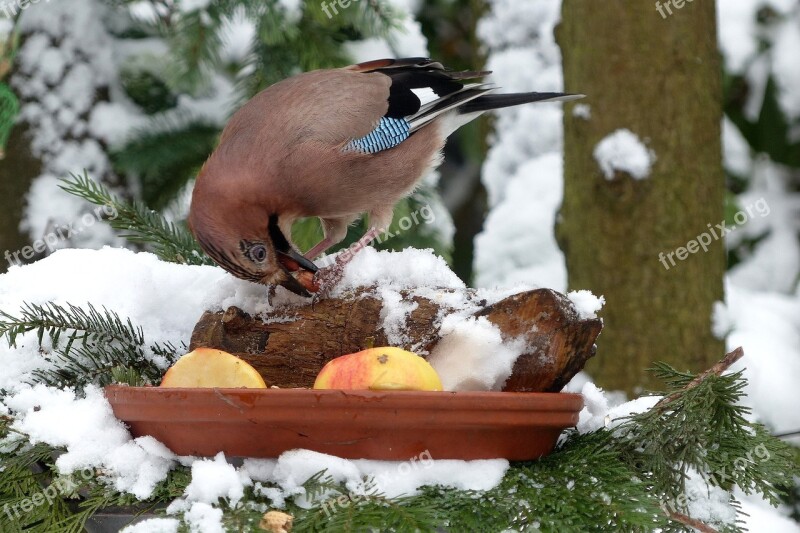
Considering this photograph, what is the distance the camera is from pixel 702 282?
3.58m

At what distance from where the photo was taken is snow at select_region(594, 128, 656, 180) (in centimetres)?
361

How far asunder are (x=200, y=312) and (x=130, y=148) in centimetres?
178

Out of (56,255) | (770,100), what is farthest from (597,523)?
(770,100)

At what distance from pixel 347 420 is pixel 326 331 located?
Result: 51 cm

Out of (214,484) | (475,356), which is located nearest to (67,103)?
(475,356)

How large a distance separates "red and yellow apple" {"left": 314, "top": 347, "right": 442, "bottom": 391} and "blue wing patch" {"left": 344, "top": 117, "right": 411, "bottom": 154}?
124 cm

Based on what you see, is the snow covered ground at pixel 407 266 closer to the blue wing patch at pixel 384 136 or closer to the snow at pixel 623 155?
the snow at pixel 623 155

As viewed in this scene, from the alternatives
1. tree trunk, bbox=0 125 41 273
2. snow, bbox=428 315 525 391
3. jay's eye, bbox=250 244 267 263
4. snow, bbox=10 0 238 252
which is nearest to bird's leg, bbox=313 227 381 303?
jay's eye, bbox=250 244 267 263

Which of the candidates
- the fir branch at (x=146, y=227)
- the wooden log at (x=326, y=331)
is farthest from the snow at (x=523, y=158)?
the wooden log at (x=326, y=331)

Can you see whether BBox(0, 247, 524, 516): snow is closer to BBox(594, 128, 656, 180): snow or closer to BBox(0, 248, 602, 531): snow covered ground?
BBox(0, 248, 602, 531): snow covered ground

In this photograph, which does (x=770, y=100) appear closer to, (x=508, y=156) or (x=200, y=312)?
(x=508, y=156)

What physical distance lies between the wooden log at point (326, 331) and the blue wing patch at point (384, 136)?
2.92 ft

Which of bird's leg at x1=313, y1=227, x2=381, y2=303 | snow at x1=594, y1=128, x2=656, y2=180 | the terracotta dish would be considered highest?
snow at x1=594, y1=128, x2=656, y2=180

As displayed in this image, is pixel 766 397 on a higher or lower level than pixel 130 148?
lower
